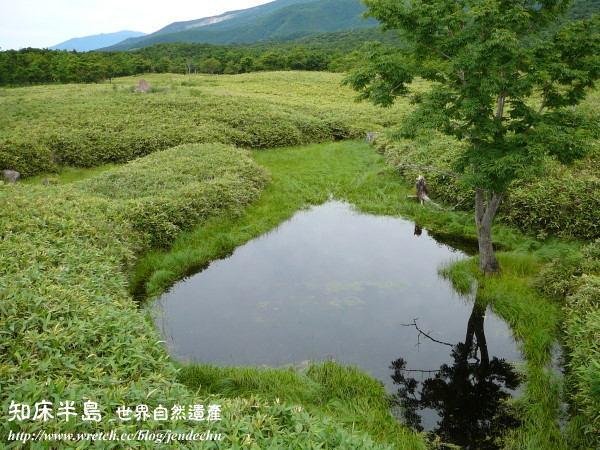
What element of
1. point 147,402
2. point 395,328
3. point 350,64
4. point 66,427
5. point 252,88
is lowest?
point 395,328

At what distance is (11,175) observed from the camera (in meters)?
19.2

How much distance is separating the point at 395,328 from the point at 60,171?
2048 centimetres

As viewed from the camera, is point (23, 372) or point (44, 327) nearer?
point (23, 372)

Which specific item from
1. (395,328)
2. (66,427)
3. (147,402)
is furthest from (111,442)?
(395,328)

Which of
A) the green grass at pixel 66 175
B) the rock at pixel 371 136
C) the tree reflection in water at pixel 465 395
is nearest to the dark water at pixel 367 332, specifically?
the tree reflection in water at pixel 465 395

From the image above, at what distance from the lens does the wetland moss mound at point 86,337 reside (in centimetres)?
462

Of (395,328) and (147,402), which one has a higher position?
(147,402)

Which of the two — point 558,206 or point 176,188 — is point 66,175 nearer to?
point 176,188

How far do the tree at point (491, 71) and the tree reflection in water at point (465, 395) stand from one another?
4.15 m

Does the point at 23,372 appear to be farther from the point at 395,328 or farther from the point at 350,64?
the point at 350,64

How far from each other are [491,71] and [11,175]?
21303 mm

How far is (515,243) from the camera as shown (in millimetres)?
13023

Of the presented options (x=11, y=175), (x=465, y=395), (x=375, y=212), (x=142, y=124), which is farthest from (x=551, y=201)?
(x=142, y=124)

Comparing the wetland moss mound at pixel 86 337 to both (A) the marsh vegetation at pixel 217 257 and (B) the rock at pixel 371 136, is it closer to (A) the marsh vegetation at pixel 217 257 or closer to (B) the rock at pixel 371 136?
(A) the marsh vegetation at pixel 217 257
